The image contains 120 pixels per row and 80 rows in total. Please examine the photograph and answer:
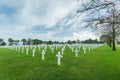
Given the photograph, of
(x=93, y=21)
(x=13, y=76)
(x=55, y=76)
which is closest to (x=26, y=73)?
(x=13, y=76)

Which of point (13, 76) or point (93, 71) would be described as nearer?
point (13, 76)

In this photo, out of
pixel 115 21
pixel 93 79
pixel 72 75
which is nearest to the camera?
pixel 93 79

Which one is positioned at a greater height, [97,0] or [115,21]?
[97,0]

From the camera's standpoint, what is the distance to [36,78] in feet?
44.0

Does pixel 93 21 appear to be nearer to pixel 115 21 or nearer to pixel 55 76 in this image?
pixel 115 21

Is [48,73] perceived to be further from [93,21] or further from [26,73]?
[93,21]

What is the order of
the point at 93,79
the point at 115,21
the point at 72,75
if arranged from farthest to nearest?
the point at 115,21 → the point at 72,75 → the point at 93,79

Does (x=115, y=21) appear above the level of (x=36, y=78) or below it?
above

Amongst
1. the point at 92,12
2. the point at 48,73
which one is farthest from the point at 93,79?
the point at 92,12

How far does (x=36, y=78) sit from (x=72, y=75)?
2187 mm

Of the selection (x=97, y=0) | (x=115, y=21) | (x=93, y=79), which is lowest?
(x=93, y=79)

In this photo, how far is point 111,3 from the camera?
13656mm

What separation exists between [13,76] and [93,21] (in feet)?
19.9

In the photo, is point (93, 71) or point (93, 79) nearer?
point (93, 79)
